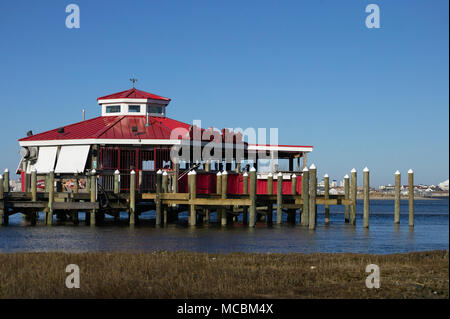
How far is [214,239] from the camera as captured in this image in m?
30.8

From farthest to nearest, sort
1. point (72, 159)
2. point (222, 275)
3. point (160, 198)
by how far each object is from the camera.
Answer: point (72, 159) < point (160, 198) < point (222, 275)

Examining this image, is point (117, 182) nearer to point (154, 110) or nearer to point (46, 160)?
point (46, 160)

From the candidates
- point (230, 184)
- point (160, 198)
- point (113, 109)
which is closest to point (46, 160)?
point (113, 109)

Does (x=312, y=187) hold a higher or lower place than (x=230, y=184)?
higher

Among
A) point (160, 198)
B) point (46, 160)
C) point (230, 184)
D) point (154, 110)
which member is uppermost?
point (154, 110)

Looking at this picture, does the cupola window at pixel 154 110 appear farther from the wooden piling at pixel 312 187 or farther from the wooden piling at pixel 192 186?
the wooden piling at pixel 312 187

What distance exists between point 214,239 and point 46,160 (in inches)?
627

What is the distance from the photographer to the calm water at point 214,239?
2716cm

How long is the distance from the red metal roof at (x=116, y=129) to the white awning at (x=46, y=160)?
668 millimetres

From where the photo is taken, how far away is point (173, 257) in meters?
21.0

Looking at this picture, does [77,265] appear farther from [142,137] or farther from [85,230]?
[142,137]

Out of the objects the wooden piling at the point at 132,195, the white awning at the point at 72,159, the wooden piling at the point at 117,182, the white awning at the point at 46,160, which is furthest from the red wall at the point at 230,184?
the white awning at the point at 46,160

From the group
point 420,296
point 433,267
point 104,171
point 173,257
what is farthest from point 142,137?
point 420,296

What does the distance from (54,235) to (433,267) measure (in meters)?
19.0
